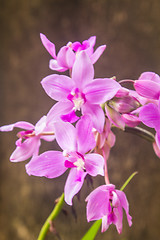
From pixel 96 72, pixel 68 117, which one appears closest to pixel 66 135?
pixel 68 117

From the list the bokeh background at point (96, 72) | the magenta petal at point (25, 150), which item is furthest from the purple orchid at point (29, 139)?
the bokeh background at point (96, 72)

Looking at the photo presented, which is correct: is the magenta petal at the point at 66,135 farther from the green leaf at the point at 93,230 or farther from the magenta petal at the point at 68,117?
the green leaf at the point at 93,230

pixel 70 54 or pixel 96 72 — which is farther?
pixel 96 72

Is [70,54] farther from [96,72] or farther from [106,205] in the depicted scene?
[96,72]

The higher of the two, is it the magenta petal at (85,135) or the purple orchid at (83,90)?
the purple orchid at (83,90)

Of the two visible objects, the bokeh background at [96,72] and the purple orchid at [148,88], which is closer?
the purple orchid at [148,88]
